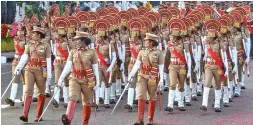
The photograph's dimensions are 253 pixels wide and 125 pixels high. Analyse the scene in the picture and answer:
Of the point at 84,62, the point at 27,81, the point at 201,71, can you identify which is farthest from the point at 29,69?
the point at 201,71

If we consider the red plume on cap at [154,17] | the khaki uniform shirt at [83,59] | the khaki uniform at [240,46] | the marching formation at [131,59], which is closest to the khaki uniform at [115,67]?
the marching formation at [131,59]

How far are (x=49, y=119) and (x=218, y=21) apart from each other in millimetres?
4792

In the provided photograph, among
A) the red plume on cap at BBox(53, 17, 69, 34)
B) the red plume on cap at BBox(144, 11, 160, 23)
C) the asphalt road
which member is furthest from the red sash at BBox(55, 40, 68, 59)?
the red plume on cap at BBox(144, 11, 160, 23)

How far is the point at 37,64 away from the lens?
1526cm

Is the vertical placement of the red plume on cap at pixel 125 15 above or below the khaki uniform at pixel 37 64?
above

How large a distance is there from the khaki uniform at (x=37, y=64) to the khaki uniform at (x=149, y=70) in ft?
6.16

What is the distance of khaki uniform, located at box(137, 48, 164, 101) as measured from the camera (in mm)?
15180

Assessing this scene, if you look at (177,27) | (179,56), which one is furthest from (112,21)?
(179,56)

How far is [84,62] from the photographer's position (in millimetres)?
13922

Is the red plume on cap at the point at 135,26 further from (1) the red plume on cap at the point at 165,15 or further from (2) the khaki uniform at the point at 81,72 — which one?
(2) the khaki uniform at the point at 81,72

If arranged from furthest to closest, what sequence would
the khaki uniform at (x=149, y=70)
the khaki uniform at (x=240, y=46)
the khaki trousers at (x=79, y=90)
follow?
1. the khaki uniform at (x=240, y=46)
2. the khaki uniform at (x=149, y=70)
3. the khaki trousers at (x=79, y=90)

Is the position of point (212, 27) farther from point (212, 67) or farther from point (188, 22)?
point (188, 22)

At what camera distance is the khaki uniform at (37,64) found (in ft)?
49.9

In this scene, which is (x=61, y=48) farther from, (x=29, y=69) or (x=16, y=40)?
(x=29, y=69)
